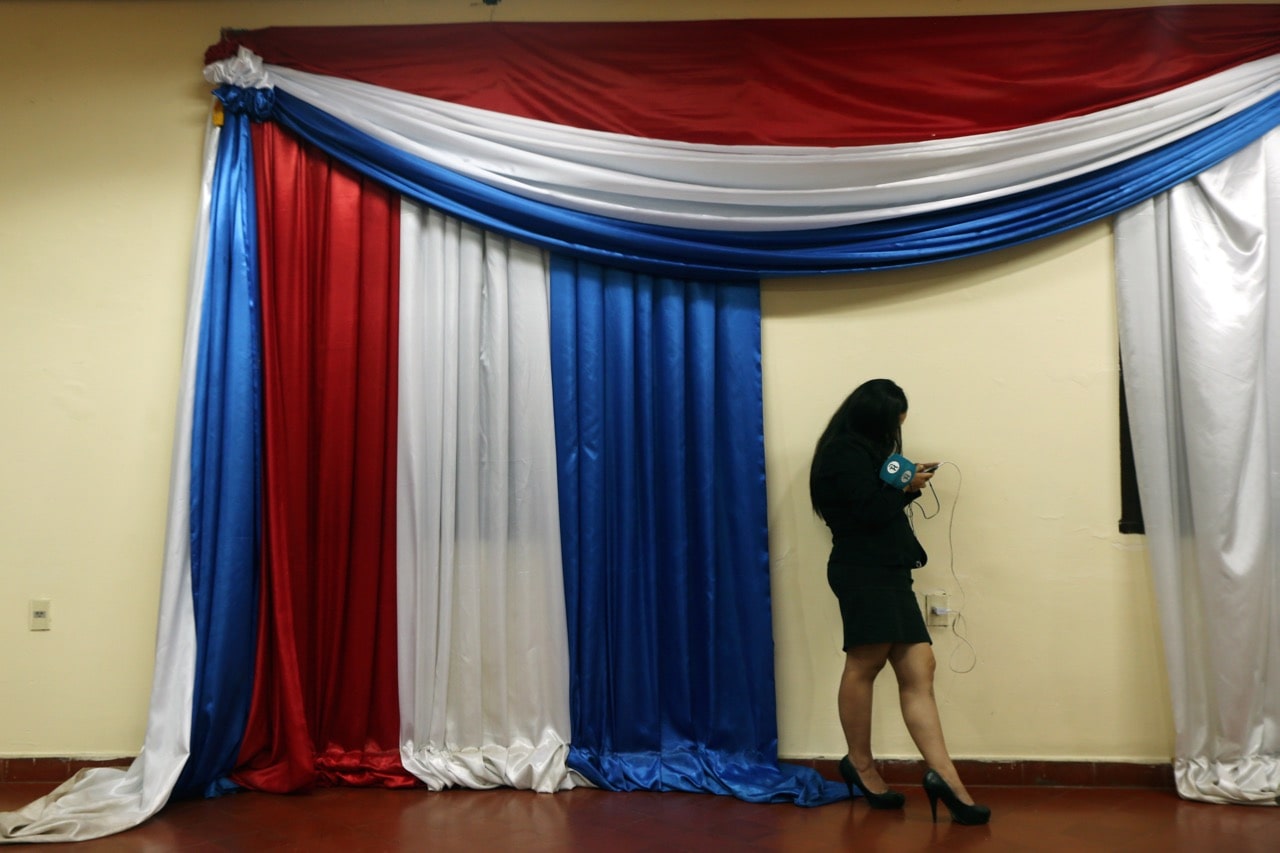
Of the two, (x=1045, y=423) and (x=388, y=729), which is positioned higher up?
(x=1045, y=423)

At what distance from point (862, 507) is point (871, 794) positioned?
89 centimetres

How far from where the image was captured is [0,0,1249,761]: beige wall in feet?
10.7

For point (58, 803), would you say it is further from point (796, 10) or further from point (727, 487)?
point (796, 10)

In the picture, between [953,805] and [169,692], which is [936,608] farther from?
[169,692]

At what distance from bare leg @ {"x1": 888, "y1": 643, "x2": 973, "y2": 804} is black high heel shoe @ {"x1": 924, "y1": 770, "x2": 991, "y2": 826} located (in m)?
0.02

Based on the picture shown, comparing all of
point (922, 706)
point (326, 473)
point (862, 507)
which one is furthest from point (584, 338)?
point (922, 706)

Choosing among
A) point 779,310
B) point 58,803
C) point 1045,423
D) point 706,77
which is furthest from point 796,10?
point 58,803

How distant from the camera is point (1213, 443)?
123 inches

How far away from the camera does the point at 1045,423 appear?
3.29 meters

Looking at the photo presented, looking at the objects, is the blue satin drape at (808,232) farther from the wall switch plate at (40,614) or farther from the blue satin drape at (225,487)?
the wall switch plate at (40,614)

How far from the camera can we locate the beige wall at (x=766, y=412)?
3.25m

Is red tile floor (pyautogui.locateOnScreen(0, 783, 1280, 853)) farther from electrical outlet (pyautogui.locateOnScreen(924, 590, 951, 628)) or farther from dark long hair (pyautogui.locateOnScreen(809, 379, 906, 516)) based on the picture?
dark long hair (pyautogui.locateOnScreen(809, 379, 906, 516))

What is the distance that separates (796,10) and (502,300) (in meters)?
1.46

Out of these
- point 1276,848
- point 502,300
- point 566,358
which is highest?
point 502,300
